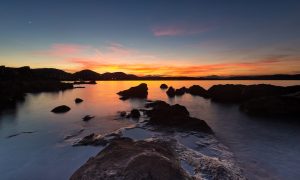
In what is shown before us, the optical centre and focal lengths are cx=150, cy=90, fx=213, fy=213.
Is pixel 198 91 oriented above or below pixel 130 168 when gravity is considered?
below

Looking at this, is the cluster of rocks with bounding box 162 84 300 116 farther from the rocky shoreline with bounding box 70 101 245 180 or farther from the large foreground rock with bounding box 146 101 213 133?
the rocky shoreline with bounding box 70 101 245 180

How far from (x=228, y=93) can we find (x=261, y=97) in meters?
18.4

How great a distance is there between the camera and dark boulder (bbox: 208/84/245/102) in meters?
49.8

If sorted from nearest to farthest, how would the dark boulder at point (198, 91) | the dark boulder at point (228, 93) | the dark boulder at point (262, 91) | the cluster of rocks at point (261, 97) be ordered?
the cluster of rocks at point (261, 97) < the dark boulder at point (262, 91) < the dark boulder at point (228, 93) < the dark boulder at point (198, 91)

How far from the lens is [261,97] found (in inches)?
1303

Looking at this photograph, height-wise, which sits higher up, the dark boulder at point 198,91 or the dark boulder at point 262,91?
the dark boulder at point 262,91

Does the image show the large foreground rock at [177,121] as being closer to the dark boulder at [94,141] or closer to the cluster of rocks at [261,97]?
the dark boulder at [94,141]

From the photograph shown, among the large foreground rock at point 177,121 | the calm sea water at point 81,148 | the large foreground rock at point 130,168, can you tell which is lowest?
the calm sea water at point 81,148

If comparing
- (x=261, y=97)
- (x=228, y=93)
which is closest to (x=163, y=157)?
(x=261, y=97)

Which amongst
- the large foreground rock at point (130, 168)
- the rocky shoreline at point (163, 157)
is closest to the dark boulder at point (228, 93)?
the rocky shoreline at point (163, 157)

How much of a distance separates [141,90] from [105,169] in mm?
49927

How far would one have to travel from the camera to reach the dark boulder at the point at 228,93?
163ft

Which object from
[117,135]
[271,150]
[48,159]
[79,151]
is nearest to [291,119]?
[271,150]

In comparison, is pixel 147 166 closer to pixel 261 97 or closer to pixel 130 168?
pixel 130 168
